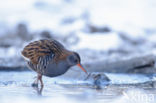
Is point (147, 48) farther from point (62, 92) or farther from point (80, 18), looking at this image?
point (62, 92)

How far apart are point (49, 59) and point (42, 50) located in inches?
8.6

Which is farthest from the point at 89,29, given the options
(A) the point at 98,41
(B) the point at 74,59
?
(B) the point at 74,59

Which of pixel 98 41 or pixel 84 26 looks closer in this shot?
pixel 98 41

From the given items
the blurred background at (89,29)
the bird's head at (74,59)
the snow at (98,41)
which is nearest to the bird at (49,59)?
the bird's head at (74,59)

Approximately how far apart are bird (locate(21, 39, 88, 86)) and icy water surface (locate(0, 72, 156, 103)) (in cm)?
24

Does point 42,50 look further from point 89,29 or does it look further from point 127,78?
point 89,29

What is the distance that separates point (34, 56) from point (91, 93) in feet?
5.05

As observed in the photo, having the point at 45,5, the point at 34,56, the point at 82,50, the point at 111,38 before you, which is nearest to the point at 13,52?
the point at 82,50

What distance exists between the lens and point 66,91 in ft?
23.7

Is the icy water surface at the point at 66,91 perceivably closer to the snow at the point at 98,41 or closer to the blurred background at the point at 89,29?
the blurred background at the point at 89,29

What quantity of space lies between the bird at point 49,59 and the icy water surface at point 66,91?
0.24 meters

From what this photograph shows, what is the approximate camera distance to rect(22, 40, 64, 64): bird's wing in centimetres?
802

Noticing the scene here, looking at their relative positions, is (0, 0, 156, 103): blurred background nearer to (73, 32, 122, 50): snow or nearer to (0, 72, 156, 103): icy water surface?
(73, 32, 122, 50): snow

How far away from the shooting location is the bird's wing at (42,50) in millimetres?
8023
